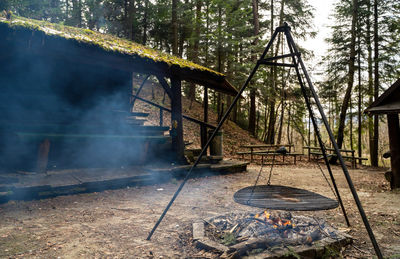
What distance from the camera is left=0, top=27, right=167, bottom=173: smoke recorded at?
19.6 ft

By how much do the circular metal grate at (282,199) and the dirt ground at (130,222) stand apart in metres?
0.61

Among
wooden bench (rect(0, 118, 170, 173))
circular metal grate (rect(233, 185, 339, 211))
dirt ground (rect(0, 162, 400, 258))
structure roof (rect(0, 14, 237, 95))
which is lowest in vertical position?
dirt ground (rect(0, 162, 400, 258))

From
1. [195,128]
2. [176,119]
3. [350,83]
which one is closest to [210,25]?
[195,128]

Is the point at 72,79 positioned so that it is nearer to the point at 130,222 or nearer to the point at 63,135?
the point at 63,135

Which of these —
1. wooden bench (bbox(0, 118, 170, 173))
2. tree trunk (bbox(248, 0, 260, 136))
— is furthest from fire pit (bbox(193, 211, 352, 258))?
tree trunk (bbox(248, 0, 260, 136))

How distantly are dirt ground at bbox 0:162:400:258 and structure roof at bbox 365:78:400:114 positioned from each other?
218cm

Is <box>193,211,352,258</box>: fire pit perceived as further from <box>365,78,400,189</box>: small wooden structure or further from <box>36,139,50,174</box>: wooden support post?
<box>365,78,400,189</box>: small wooden structure

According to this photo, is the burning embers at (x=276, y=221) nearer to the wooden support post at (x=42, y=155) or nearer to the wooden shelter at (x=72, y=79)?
the wooden shelter at (x=72, y=79)

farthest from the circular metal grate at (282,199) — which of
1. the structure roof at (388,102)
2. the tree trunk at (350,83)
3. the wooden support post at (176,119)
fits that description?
the tree trunk at (350,83)

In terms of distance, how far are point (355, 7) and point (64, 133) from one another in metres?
15.5

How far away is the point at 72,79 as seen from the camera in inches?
331

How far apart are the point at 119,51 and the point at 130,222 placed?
13.2 feet

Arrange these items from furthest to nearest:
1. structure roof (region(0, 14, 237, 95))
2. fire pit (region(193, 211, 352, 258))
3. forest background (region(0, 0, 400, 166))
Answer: forest background (region(0, 0, 400, 166)) < structure roof (region(0, 14, 237, 95)) < fire pit (region(193, 211, 352, 258))

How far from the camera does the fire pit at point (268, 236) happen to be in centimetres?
267
